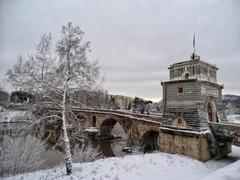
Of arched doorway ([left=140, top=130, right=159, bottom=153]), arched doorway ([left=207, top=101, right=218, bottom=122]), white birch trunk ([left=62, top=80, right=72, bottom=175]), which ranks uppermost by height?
arched doorway ([left=207, top=101, right=218, bottom=122])

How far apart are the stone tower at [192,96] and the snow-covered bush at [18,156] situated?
10.4 metres

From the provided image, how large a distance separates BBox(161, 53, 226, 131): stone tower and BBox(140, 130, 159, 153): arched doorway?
443 centimetres

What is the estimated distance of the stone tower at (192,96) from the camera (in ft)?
46.9

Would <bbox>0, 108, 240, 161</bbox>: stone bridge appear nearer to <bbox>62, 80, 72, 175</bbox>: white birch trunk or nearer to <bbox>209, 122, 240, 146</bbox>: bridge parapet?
<bbox>209, 122, 240, 146</bbox>: bridge parapet

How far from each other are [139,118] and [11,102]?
13010 millimetres

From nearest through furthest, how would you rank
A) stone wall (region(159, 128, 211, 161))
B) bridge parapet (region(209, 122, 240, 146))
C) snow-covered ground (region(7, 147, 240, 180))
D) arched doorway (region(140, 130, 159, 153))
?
snow-covered ground (region(7, 147, 240, 180)) < bridge parapet (region(209, 122, 240, 146)) < stone wall (region(159, 128, 211, 161)) < arched doorway (region(140, 130, 159, 153))

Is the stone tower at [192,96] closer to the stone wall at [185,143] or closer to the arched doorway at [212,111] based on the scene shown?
the arched doorway at [212,111]

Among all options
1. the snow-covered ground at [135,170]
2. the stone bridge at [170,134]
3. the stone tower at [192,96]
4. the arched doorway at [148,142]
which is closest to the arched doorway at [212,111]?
the stone tower at [192,96]

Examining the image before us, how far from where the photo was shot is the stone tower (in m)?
14.3

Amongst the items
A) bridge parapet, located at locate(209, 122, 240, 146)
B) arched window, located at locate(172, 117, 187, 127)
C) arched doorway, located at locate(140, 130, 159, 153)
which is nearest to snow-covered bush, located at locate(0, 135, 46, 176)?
arched window, located at locate(172, 117, 187, 127)

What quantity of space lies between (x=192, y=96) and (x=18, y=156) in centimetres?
1251

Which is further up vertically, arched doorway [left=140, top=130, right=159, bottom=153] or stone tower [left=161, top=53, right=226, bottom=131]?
stone tower [left=161, top=53, right=226, bottom=131]

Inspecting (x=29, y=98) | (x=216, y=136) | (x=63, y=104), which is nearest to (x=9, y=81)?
(x=29, y=98)

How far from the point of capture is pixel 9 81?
8391mm
